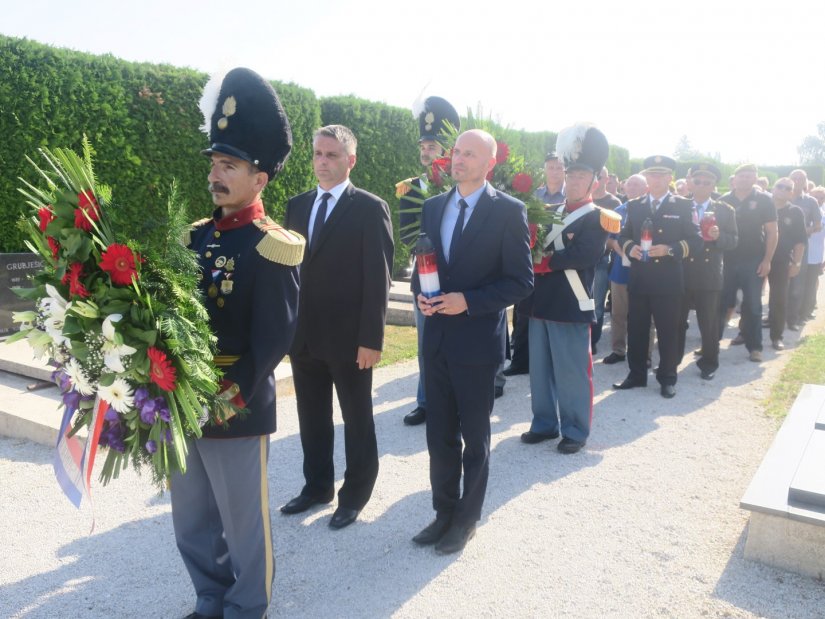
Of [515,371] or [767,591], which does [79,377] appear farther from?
[515,371]

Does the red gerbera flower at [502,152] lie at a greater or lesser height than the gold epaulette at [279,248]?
greater

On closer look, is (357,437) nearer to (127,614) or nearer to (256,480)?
(256,480)

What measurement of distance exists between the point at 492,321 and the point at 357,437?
105cm

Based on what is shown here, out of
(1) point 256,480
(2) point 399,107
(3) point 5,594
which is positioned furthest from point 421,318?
(2) point 399,107

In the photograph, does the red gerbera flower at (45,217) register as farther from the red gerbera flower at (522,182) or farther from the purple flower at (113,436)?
the red gerbera flower at (522,182)

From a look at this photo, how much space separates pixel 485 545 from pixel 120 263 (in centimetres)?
246

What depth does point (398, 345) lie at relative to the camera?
8.47 meters

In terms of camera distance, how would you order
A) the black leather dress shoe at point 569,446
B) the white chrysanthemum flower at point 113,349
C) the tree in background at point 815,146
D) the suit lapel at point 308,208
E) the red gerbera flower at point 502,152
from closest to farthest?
the white chrysanthemum flower at point 113,349
the suit lapel at point 308,208
the red gerbera flower at point 502,152
the black leather dress shoe at point 569,446
the tree in background at point 815,146

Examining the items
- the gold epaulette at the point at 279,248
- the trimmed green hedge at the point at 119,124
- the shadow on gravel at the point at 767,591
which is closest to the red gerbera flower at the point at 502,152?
the trimmed green hedge at the point at 119,124

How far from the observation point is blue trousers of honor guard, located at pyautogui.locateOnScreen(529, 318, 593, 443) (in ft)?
16.8

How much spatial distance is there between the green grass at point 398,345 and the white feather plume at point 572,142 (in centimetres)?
290

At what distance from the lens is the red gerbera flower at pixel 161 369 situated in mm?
2184

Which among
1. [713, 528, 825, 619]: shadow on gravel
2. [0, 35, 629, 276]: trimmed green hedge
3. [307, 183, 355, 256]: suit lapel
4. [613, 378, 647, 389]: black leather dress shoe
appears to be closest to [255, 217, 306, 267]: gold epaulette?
[307, 183, 355, 256]: suit lapel

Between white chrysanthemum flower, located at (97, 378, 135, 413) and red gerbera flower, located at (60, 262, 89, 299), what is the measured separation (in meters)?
0.31
